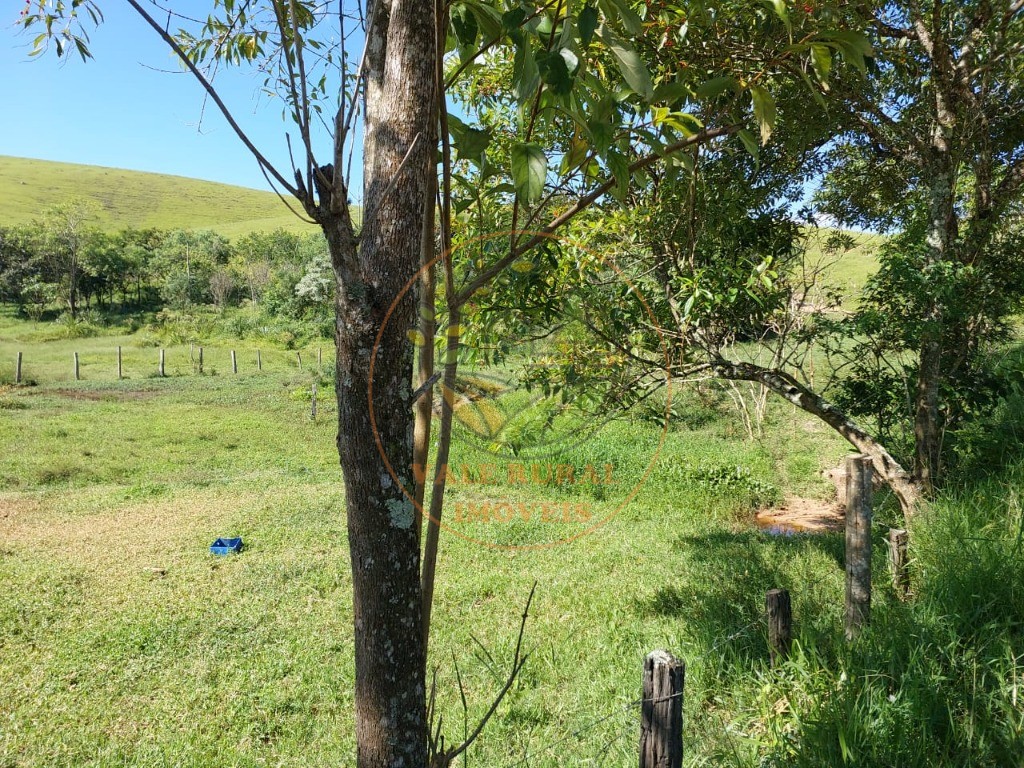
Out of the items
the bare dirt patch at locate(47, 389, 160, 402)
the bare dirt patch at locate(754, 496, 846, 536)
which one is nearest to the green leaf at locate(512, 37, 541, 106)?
the bare dirt patch at locate(754, 496, 846, 536)

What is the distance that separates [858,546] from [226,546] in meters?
5.82

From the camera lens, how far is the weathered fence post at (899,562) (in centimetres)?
335

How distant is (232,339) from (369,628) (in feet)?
106

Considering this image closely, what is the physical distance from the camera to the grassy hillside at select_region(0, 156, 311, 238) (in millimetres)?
67875

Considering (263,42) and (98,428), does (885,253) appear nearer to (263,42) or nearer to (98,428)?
(263,42)

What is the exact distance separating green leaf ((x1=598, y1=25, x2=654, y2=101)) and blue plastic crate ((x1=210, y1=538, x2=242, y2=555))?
6.59 meters

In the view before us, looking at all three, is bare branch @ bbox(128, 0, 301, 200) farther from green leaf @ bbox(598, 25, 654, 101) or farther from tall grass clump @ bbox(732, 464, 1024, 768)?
tall grass clump @ bbox(732, 464, 1024, 768)

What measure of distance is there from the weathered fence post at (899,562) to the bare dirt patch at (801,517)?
312 cm

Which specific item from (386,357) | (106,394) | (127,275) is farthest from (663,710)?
(127,275)

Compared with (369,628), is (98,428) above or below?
below

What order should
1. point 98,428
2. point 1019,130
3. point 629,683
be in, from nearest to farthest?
point 629,683 → point 1019,130 → point 98,428

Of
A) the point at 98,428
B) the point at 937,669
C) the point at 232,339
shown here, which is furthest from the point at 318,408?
the point at 232,339

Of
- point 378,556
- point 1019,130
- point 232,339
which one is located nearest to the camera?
point 378,556

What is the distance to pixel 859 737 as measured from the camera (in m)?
2.03
